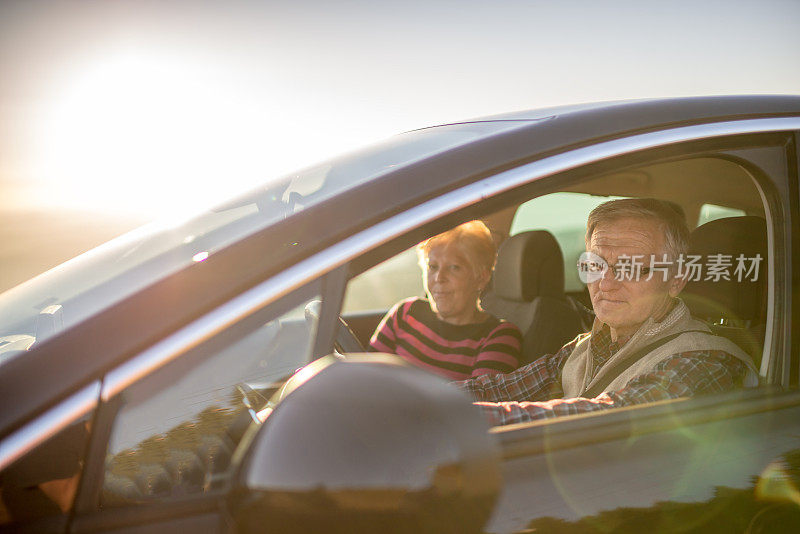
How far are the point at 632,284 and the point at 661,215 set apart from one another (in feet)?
0.70

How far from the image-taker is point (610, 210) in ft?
6.83

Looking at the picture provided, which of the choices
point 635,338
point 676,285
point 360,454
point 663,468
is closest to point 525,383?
point 635,338

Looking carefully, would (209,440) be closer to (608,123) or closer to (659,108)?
(608,123)

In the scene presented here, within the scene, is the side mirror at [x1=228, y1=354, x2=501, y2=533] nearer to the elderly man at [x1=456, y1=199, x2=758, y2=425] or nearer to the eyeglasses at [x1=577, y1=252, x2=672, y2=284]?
the elderly man at [x1=456, y1=199, x2=758, y2=425]

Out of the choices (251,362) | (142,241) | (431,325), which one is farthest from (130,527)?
(431,325)

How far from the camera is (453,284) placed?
2.98 meters

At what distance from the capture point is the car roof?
3.24 ft

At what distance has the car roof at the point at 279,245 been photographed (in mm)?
987

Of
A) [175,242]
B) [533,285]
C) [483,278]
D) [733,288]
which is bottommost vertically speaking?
[533,285]

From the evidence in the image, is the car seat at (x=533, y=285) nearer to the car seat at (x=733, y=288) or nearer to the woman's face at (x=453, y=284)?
the woman's face at (x=453, y=284)

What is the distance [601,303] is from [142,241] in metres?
1.28

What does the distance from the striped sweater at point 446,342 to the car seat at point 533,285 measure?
0.18 meters

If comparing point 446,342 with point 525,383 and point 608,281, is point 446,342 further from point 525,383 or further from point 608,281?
point 608,281

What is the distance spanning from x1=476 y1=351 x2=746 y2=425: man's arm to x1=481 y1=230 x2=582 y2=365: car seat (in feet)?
4.19
